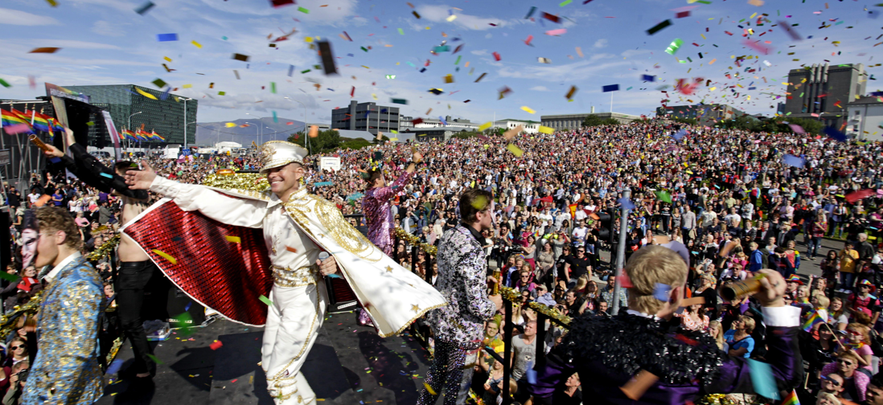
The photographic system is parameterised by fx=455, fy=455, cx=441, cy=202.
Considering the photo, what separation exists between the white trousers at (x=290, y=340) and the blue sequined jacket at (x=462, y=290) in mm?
869

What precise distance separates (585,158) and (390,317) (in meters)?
24.7

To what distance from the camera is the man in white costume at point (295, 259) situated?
122 inches

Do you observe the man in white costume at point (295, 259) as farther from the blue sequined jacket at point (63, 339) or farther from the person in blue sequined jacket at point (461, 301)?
the blue sequined jacket at point (63, 339)

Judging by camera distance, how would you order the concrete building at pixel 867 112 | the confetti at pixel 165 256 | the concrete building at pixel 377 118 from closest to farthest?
the confetti at pixel 165 256 → the concrete building at pixel 867 112 → the concrete building at pixel 377 118

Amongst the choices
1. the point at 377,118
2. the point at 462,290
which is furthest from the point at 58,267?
the point at 377,118

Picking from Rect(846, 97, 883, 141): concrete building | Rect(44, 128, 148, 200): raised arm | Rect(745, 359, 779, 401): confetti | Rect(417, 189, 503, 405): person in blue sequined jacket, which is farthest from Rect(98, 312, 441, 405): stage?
Rect(846, 97, 883, 141): concrete building

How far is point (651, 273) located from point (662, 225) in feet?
47.7

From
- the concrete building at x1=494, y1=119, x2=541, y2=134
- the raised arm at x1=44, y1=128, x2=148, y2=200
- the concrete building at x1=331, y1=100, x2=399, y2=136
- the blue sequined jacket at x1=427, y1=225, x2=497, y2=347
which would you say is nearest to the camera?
the blue sequined jacket at x1=427, y1=225, x2=497, y2=347

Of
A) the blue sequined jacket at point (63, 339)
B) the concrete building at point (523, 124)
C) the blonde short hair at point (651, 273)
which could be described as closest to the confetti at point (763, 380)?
the blonde short hair at point (651, 273)

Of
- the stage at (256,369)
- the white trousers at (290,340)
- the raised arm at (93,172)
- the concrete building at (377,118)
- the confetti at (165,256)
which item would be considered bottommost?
the stage at (256,369)

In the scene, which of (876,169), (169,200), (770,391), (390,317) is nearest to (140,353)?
(169,200)

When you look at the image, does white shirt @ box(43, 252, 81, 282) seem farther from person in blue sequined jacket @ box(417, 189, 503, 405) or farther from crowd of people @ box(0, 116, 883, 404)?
person in blue sequined jacket @ box(417, 189, 503, 405)

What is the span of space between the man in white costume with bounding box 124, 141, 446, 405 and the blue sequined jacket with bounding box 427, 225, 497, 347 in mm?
139

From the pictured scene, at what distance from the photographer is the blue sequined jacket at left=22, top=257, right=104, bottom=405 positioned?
2.70 meters
